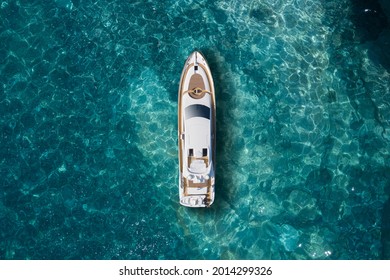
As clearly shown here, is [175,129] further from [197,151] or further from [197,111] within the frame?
[197,151]

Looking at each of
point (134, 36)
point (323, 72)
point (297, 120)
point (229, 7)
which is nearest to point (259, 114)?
point (297, 120)

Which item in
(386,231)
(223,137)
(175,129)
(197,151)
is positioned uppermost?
(175,129)

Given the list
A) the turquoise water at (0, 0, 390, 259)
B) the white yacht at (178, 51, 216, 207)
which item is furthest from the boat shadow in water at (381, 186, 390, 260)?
the white yacht at (178, 51, 216, 207)

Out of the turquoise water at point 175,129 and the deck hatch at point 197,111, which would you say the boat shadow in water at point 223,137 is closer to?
the turquoise water at point 175,129

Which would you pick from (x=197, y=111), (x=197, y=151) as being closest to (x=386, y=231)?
(x=197, y=151)


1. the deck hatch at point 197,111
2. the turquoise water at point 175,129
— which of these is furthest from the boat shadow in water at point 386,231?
the deck hatch at point 197,111

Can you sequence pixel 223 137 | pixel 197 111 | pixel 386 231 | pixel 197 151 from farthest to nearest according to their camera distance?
pixel 223 137, pixel 386 231, pixel 197 111, pixel 197 151

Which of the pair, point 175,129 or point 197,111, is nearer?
point 197,111

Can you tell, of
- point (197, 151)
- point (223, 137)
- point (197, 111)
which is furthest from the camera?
point (223, 137)

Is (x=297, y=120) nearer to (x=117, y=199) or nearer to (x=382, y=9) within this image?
(x=382, y=9)
